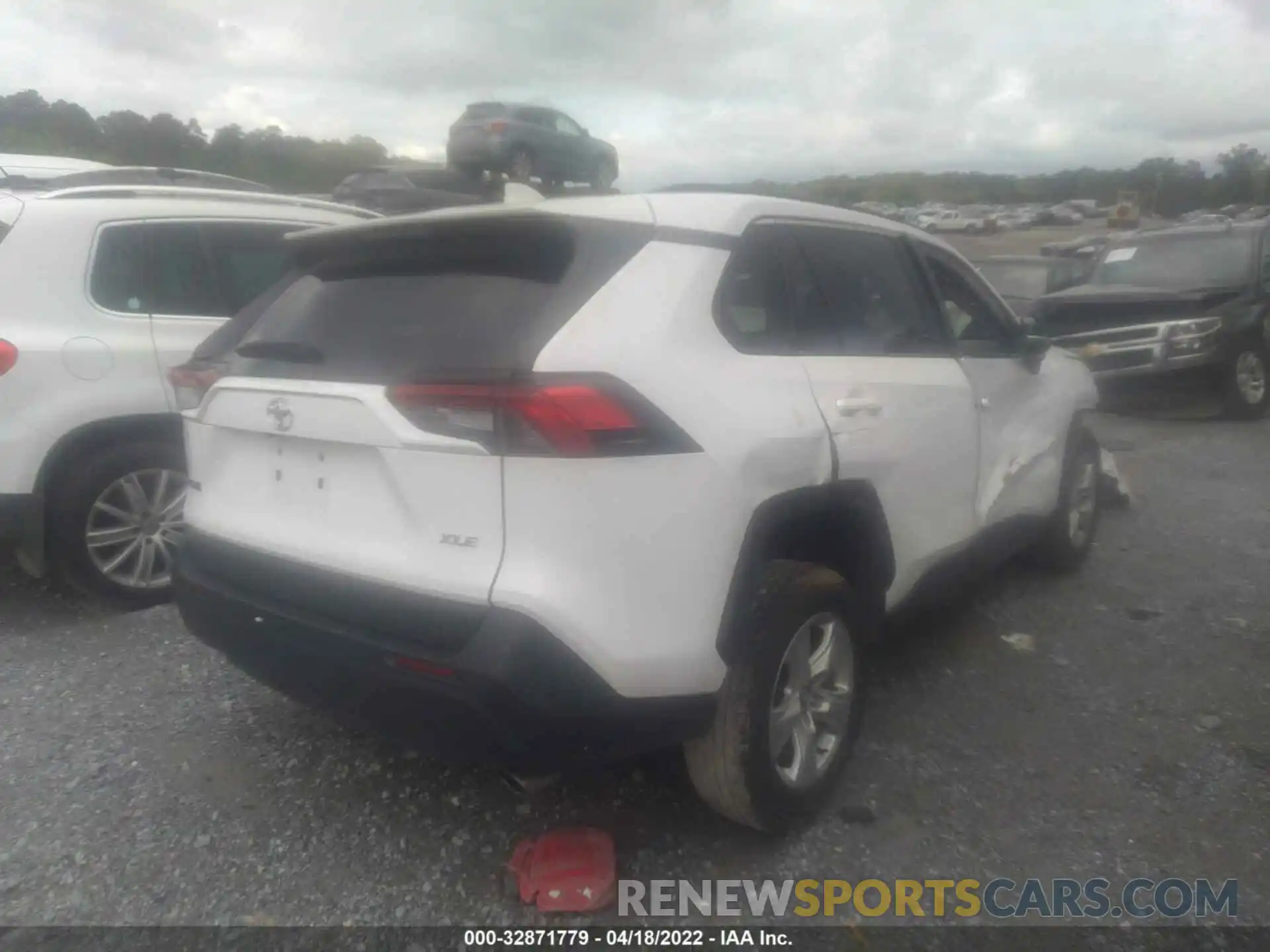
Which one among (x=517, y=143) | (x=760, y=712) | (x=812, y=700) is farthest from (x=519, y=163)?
(x=760, y=712)

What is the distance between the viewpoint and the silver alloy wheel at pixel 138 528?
4.39 m

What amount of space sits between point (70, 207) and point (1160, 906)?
4858 millimetres

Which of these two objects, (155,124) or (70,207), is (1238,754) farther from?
(155,124)

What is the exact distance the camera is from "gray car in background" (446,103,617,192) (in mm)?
16422

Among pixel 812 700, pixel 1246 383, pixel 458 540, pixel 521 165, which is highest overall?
pixel 521 165

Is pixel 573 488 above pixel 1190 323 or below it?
above

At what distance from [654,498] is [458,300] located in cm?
72

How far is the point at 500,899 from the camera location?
267cm

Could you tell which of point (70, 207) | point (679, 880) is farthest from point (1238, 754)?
point (70, 207)

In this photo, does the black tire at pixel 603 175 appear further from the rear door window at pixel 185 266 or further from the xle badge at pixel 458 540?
the xle badge at pixel 458 540

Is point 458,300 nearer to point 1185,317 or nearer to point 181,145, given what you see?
point 1185,317

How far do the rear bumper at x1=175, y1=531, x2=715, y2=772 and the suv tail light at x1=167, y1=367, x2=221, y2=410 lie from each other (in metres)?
0.66

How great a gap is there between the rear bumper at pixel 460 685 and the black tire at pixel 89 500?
6.76 feet

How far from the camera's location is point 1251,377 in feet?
30.4
